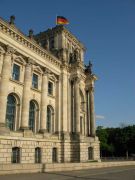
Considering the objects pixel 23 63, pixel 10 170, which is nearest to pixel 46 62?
pixel 23 63

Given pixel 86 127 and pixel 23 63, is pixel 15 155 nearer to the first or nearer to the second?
pixel 23 63

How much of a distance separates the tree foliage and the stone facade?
4333cm

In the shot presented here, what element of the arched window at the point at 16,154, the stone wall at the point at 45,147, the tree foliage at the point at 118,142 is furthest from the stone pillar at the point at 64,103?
the tree foliage at the point at 118,142

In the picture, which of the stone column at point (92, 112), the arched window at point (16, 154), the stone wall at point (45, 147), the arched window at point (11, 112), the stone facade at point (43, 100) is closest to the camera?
the stone wall at point (45, 147)

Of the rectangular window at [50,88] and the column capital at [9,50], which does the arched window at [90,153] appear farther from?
the column capital at [9,50]

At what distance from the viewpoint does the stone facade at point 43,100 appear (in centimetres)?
3048

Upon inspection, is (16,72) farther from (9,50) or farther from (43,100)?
(43,100)

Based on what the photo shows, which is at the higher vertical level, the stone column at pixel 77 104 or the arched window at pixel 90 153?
the stone column at pixel 77 104

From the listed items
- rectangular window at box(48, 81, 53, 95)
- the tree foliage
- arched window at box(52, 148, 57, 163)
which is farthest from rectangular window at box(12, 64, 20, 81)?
the tree foliage

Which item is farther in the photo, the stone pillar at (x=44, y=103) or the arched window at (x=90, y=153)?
the arched window at (x=90, y=153)

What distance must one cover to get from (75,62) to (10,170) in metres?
27.6

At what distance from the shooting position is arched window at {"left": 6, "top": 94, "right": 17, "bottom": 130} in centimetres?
3175

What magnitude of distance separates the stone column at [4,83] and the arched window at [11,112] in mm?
2805

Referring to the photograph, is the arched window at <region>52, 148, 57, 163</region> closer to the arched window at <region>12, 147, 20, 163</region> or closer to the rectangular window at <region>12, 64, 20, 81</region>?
the arched window at <region>12, 147, 20, 163</region>
